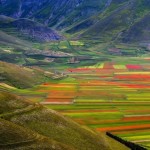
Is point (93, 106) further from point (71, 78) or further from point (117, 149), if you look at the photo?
point (71, 78)

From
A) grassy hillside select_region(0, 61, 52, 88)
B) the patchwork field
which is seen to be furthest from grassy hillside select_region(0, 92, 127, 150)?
grassy hillside select_region(0, 61, 52, 88)

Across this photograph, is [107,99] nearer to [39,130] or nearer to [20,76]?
[20,76]

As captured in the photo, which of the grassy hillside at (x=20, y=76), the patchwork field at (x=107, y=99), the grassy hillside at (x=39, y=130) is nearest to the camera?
the grassy hillside at (x=39, y=130)

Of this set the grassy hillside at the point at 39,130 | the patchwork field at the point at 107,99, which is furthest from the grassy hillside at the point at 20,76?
the grassy hillside at the point at 39,130

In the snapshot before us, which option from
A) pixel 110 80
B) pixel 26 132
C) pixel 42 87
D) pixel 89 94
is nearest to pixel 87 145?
pixel 26 132

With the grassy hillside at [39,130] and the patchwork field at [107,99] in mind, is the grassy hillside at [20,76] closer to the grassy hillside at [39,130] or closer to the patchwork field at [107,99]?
the patchwork field at [107,99]
